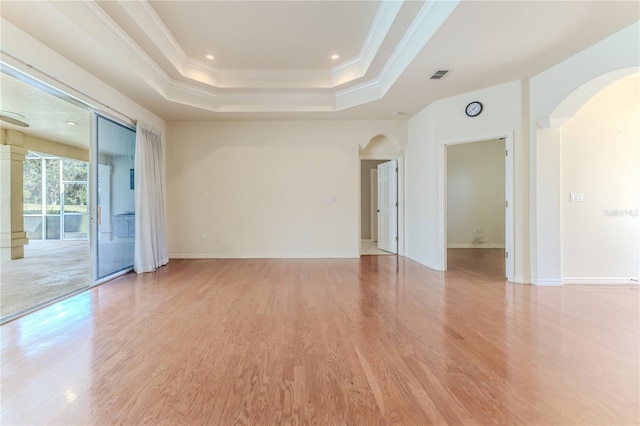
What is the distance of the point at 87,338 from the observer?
2352 mm

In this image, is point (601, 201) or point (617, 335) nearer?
point (617, 335)

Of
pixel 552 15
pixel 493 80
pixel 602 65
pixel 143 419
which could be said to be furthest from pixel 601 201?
pixel 143 419

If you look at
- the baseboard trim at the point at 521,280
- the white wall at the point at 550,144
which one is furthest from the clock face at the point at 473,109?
the baseboard trim at the point at 521,280

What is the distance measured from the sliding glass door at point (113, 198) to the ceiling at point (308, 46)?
0.65 m

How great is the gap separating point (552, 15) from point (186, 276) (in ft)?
17.3

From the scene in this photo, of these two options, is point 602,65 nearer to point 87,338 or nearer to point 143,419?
point 143,419

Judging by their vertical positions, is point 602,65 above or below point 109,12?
below

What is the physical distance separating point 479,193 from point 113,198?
298 inches

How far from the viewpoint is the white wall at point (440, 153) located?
3986 mm

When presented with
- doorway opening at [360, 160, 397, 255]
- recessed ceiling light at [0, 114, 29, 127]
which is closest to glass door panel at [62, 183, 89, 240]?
recessed ceiling light at [0, 114, 29, 127]

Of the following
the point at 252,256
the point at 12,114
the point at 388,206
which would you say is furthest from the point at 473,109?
the point at 12,114

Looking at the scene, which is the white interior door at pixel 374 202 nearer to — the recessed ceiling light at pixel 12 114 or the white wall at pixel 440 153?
the white wall at pixel 440 153

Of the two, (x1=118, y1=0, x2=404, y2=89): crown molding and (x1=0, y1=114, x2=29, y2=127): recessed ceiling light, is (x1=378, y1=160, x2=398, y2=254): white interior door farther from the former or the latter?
(x1=0, y1=114, x2=29, y2=127): recessed ceiling light

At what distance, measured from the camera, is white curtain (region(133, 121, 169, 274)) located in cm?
462
